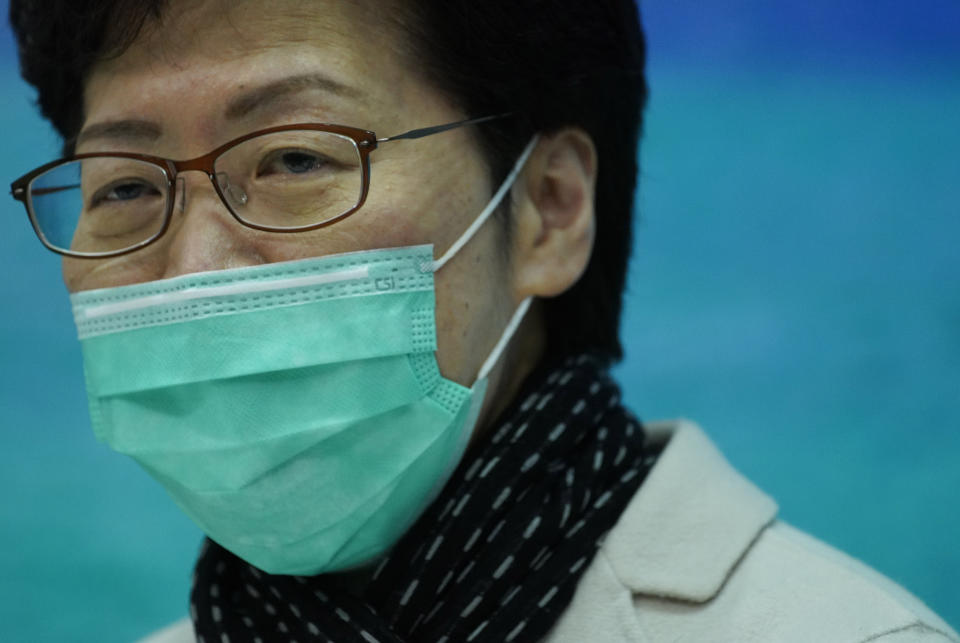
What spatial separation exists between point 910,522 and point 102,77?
2.28 meters

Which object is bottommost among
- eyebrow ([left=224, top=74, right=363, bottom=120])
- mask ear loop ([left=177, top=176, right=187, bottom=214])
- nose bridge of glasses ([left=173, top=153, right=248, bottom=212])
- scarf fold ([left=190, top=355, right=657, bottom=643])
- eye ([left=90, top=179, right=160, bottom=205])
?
scarf fold ([left=190, top=355, right=657, bottom=643])

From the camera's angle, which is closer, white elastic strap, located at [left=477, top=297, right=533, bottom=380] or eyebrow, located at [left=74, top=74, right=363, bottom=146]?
eyebrow, located at [left=74, top=74, right=363, bottom=146]

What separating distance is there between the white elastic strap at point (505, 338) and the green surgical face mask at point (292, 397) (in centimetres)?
9

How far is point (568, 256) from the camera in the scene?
1.80 metres

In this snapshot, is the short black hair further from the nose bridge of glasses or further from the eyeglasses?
the nose bridge of glasses

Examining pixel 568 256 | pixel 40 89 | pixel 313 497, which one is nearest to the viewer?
pixel 313 497

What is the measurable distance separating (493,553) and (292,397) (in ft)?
1.32

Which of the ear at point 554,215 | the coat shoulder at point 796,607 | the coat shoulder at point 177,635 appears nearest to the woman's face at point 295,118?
the ear at point 554,215

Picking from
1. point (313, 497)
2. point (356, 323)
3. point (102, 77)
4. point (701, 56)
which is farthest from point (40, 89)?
point (701, 56)

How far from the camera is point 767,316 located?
2.91 metres

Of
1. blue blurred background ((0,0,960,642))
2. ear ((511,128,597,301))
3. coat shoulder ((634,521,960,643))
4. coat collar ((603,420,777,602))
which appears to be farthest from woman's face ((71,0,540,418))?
blue blurred background ((0,0,960,642))

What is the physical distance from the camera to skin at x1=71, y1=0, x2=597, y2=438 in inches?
60.0

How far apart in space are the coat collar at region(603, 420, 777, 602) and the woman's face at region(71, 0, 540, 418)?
0.37 m

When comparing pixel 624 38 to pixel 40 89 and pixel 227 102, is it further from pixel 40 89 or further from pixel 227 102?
pixel 40 89
